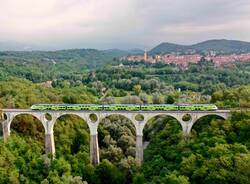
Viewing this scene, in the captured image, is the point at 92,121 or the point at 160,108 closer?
the point at 160,108

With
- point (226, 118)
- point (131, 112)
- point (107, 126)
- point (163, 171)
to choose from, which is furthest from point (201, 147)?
point (107, 126)

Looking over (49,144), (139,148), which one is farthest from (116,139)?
(49,144)

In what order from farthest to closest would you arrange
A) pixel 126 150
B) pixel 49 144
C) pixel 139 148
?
1. pixel 126 150
2. pixel 49 144
3. pixel 139 148

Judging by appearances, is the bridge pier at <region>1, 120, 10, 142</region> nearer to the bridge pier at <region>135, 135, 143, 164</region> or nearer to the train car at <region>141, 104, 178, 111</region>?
the bridge pier at <region>135, 135, 143, 164</region>

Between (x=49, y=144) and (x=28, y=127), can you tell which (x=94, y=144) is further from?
(x=28, y=127)

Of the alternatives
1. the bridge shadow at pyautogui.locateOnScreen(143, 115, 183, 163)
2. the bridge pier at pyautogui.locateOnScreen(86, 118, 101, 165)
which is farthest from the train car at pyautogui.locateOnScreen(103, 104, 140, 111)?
the bridge shadow at pyautogui.locateOnScreen(143, 115, 183, 163)

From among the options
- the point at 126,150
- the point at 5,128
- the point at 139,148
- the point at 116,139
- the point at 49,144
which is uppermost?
the point at 5,128

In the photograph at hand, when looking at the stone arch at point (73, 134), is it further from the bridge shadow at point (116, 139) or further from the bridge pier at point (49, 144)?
the bridge shadow at point (116, 139)

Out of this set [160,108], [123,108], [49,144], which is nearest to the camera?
[160,108]
